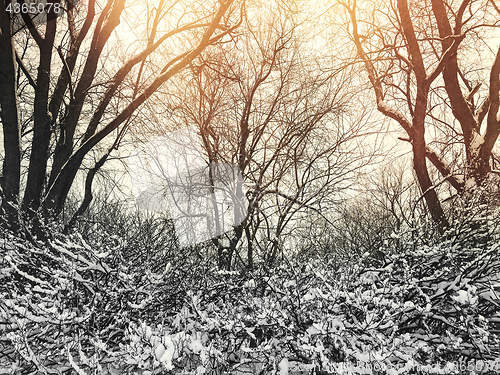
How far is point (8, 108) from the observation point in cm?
561

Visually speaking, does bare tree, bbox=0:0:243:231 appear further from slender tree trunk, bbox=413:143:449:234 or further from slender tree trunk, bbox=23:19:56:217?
slender tree trunk, bbox=413:143:449:234

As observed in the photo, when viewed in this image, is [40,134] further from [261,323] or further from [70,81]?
[261,323]

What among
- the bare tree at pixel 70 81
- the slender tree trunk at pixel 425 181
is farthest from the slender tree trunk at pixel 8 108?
the slender tree trunk at pixel 425 181

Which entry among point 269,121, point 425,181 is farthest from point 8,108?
point 425,181

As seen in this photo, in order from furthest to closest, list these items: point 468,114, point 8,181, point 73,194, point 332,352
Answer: point 73,194, point 468,114, point 8,181, point 332,352

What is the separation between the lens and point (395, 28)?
7707 millimetres

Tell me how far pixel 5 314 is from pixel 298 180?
4.40m

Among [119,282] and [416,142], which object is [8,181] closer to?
[119,282]

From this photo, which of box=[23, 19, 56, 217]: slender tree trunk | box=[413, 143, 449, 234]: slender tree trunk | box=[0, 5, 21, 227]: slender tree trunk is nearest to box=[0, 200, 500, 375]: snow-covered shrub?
box=[23, 19, 56, 217]: slender tree trunk

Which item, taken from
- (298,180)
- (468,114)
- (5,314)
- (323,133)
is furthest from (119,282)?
(468,114)

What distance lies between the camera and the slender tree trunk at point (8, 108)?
5590 millimetres

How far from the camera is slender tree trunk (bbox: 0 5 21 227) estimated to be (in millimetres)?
5590

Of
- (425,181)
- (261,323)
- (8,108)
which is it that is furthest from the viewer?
(425,181)

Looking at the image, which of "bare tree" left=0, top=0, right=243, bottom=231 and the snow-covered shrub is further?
"bare tree" left=0, top=0, right=243, bottom=231
